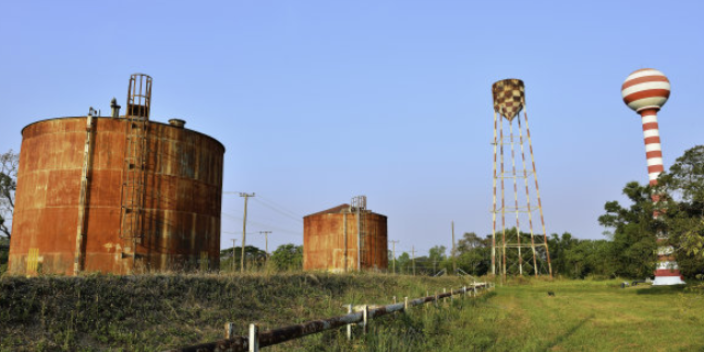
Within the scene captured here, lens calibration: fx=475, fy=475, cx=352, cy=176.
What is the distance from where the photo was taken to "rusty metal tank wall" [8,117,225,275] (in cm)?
1845

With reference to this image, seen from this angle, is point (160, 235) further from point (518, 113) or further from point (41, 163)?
point (518, 113)

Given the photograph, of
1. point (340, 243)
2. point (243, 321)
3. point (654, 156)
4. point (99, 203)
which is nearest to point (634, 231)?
point (654, 156)

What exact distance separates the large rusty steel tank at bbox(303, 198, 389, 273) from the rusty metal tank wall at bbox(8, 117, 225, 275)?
64.5 feet

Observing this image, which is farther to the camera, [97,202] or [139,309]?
[97,202]

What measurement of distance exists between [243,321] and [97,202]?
Result: 394 inches

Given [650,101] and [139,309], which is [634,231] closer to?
[650,101]

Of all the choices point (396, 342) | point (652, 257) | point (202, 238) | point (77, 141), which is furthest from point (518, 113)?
point (396, 342)

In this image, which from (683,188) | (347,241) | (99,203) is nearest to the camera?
(99,203)

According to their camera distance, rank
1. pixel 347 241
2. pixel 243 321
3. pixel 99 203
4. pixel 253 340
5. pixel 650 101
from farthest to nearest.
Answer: pixel 650 101
pixel 347 241
pixel 99 203
pixel 243 321
pixel 253 340

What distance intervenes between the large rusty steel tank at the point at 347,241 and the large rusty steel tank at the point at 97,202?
19830 mm

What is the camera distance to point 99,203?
738 inches

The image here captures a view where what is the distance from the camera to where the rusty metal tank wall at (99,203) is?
18.5 metres

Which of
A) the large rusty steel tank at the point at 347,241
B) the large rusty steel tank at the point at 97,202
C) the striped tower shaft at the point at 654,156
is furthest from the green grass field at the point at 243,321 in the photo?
the striped tower shaft at the point at 654,156

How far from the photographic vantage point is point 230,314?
1266cm
